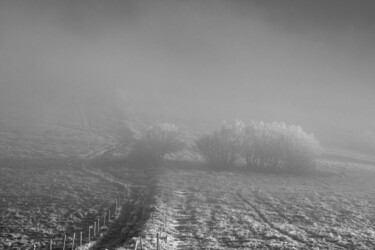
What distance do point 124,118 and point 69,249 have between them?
504ft

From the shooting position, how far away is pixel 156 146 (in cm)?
8281

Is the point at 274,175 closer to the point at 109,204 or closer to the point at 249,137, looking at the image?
the point at 249,137

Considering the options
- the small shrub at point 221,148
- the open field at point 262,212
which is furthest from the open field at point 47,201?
the small shrub at point 221,148

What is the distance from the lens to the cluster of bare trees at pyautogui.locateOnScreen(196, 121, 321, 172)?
7712 cm

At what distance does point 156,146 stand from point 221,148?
Result: 15.1m

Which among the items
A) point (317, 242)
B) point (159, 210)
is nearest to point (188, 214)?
point (159, 210)

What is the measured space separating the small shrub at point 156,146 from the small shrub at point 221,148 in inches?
284

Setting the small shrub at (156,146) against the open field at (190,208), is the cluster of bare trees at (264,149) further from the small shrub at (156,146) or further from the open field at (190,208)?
the open field at (190,208)

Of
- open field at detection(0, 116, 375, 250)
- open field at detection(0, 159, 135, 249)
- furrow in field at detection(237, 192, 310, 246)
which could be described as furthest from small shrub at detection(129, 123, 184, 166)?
furrow in field at detection(237, 192, 310, 246)

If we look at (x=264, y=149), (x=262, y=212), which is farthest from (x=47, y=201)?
(x=264, y=149)

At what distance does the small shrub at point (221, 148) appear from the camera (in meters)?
79.1

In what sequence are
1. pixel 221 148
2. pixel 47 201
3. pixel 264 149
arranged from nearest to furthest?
pixel 47 201 < pixel 264 149 < pixel 221 148

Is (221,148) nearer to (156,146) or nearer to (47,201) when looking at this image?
(156,146)

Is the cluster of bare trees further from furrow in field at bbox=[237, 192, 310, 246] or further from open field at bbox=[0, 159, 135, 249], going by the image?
furrow in field at bbox=[237, 192, 310, 246]
